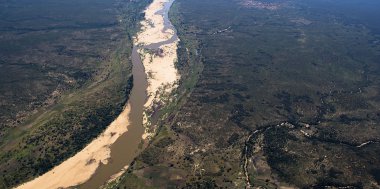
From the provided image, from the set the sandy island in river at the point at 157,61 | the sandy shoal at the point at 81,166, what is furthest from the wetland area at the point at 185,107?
the sandy island in river at the point at 157,61

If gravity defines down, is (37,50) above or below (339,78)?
above

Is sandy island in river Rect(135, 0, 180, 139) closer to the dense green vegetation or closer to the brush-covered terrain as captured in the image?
the brush-covered terrain

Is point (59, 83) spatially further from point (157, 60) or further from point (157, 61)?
point (157, 60)

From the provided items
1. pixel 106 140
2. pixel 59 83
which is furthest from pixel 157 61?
pixel 106 140

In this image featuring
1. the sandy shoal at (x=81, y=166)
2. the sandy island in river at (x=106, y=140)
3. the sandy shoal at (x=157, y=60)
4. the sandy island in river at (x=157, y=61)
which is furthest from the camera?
the sandy shoal at (x=157, y=60)

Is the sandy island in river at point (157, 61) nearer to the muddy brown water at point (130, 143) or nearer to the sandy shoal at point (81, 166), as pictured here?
the muddy brown water at point (130, 143)

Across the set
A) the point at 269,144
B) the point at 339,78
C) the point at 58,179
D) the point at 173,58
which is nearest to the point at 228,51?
the point at 173,58

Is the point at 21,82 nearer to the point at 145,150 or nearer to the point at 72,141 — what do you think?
the point at 72,141
